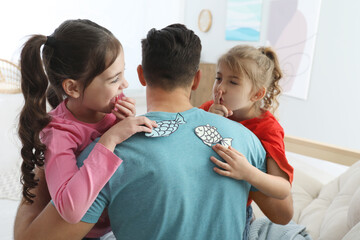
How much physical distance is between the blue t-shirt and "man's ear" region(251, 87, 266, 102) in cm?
52

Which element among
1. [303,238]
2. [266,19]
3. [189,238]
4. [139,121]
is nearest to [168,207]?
[189,238]

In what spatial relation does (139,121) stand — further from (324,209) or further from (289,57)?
(289,57)

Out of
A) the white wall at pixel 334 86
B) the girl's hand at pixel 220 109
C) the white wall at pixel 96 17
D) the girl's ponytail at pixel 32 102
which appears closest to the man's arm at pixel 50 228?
the girl's ponytail at pixel 32 102

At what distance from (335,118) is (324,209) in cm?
194

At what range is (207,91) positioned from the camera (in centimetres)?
489

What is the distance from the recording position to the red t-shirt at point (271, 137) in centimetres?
101

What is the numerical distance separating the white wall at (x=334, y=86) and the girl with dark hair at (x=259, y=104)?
2.23 meters

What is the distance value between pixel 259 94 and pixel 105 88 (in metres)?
0.68

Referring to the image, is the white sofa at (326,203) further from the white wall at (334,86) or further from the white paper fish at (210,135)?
the white wall at (334,86)

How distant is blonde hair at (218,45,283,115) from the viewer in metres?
1.26

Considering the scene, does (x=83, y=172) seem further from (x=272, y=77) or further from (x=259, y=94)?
(x=272, y=77)

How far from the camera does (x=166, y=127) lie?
80 cm

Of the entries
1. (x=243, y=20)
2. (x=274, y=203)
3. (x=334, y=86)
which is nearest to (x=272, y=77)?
(x=274, y=203)

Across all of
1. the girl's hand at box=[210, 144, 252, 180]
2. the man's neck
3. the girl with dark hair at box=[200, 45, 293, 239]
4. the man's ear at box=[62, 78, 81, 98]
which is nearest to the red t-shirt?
the girl with dark hair at box=[200, 45, 293, 239]
